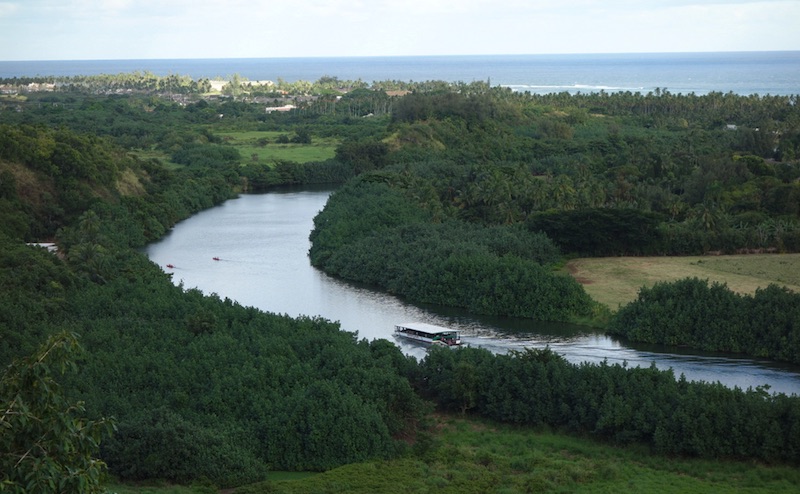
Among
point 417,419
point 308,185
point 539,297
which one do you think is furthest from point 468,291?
point 308,185

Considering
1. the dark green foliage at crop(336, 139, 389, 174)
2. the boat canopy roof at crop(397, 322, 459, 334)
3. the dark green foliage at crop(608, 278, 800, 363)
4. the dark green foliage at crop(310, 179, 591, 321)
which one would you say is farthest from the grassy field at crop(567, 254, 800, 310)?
the dark green foliage at crop(336, 139, 389, 174)

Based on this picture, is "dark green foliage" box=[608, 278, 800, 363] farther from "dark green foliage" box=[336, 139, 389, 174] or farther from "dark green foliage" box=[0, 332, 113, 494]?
"dark green foliage" box=[336, 139, 389, 174]

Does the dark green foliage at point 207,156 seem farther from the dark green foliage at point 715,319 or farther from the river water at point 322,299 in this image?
the dark green foliage at point 715,319

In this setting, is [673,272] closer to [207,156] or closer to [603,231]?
[603,231]

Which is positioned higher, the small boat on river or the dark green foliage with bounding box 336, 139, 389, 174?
the dark green foliage with bounding box 336, 139, 389, 174

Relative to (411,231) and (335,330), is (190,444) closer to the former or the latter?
(335,330)

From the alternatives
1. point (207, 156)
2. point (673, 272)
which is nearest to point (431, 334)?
point (673, 272)

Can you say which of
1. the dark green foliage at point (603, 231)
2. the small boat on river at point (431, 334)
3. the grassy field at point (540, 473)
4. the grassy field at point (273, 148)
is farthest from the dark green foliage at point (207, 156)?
the grassy field at point (540, 473)
